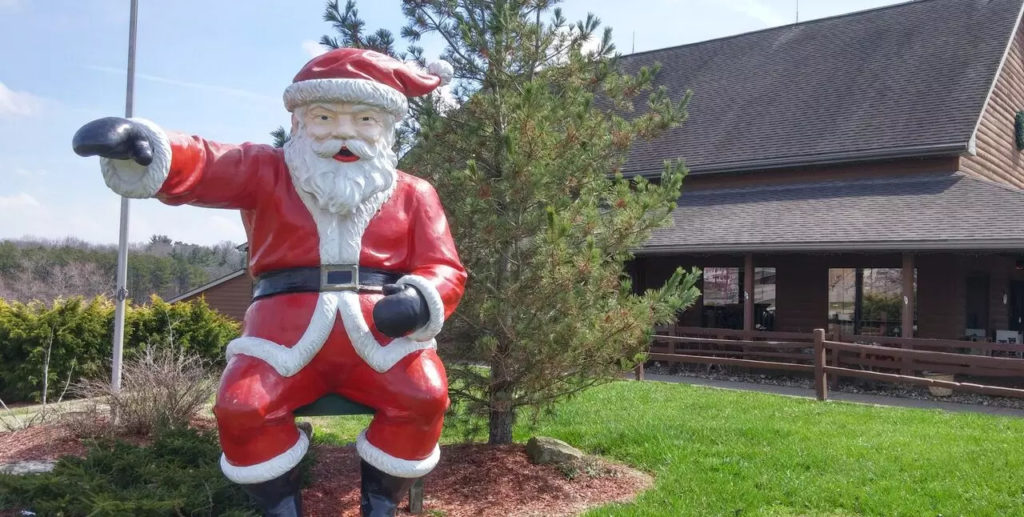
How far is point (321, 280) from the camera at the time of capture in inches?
125

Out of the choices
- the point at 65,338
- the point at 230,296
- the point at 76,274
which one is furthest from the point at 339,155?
the point at 76,274

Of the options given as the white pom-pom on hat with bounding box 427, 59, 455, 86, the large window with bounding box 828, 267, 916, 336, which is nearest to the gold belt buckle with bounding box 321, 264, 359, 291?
the white pom-pom on hat with bounding box 427, 59, 455, 86

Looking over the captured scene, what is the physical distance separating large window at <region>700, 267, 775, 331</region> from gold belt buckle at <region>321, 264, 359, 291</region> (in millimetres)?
12892

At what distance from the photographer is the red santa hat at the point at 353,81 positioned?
10.4 feet

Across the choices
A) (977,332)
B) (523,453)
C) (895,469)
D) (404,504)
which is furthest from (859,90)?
(404,504)

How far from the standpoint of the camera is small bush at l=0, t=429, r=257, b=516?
364cm

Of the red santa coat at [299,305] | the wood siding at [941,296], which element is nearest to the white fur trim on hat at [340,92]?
the red santa coat at [299,305]

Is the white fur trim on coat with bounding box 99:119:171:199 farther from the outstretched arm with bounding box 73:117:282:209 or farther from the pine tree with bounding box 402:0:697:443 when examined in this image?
the pine tree with bounding box 402:0:697:443

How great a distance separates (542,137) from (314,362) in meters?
2.36

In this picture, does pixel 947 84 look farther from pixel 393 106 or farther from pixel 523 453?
pixel 393 106

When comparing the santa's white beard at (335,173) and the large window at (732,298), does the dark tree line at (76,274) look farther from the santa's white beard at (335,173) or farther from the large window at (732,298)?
the santa's white beard at (335,173)

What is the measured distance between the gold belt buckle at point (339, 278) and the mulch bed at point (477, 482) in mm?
2046

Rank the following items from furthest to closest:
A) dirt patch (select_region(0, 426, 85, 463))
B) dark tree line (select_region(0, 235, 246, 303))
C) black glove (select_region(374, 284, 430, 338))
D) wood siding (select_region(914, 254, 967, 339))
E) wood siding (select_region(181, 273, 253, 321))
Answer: dark tree line (select_region(0, 235, 246, 303)) < wood siding (select_region(181, 273, 253, 321)) < wood siding (select_region(914, 254, 967, 339)) < dirt patch (select_region(0, 426, 85, 463)) < black glove (select_region(374, 284, 430, 338))

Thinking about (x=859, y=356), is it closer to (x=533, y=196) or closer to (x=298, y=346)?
(x=533, y=196)
